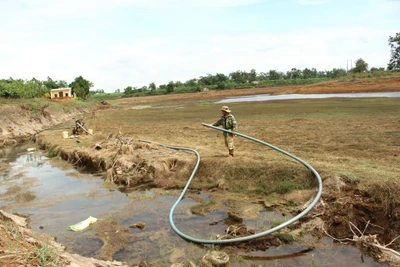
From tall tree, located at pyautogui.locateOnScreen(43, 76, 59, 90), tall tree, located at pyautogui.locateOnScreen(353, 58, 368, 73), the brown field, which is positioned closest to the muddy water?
the brown field

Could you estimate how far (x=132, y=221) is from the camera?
820 centimetres

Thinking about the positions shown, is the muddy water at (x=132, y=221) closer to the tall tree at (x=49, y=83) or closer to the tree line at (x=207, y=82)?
the tree line at (x=207, y=82)

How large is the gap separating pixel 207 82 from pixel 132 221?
315 ft

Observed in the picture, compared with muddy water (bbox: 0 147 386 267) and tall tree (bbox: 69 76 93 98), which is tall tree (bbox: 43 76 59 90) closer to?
tall tree (bbox: 69 76 93 98)

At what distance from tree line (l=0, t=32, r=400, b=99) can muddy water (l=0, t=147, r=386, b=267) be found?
31.0 m

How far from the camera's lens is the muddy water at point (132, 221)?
611cm

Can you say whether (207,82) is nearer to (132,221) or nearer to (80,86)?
(80,86)

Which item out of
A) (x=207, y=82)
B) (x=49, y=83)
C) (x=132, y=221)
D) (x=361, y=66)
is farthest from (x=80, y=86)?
(x=132, y=221)

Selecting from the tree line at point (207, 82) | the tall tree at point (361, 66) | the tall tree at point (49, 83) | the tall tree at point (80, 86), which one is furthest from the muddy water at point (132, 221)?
the tall tree at point (361, 66)

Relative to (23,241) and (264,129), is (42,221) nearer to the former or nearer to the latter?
(23,241)

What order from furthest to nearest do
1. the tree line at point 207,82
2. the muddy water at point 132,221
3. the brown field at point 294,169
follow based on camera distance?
the tree line at point 207,82 < the brown field at point 294,169 < the muddy water at point 132,221

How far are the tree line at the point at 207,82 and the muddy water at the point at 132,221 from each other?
31.0 metres

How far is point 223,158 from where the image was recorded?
10484 millimetres

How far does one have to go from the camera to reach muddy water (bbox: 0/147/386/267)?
6.11 meters
